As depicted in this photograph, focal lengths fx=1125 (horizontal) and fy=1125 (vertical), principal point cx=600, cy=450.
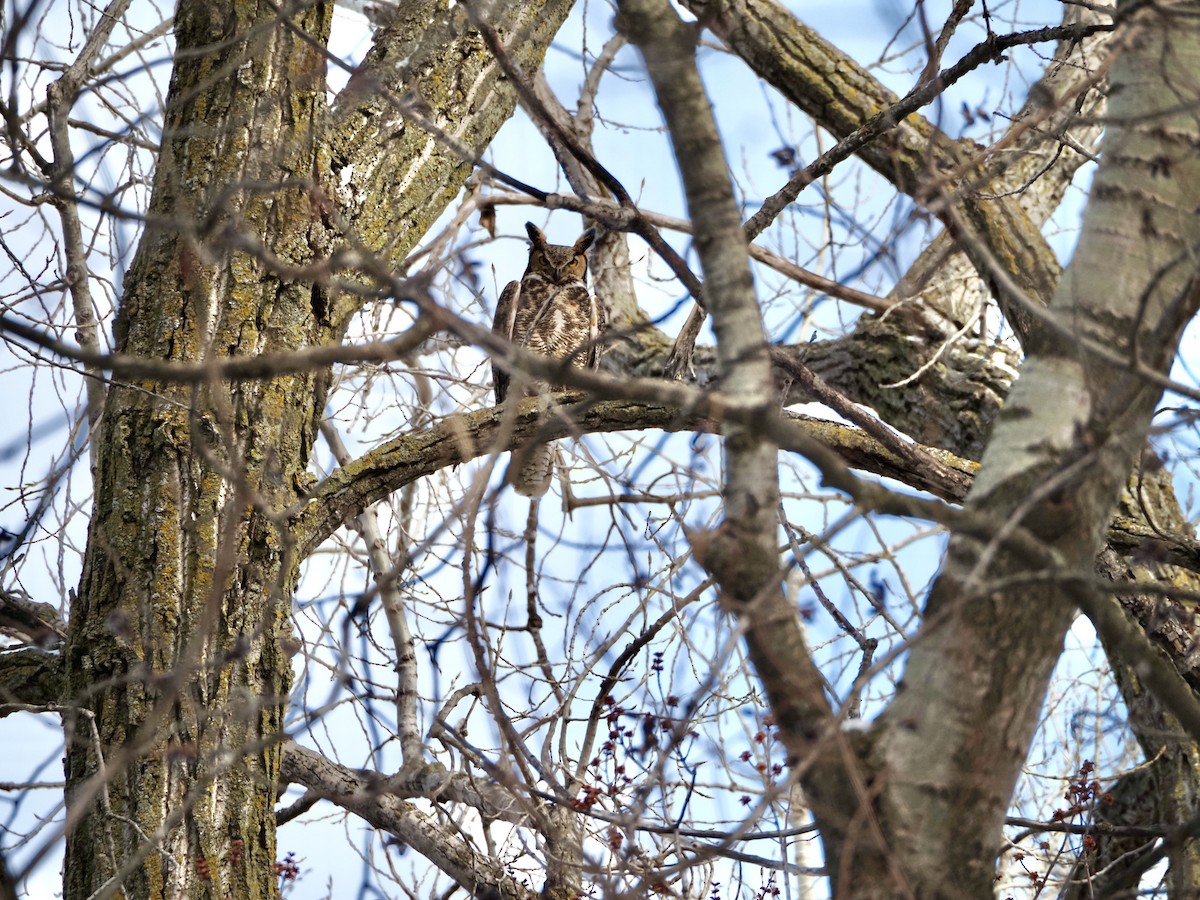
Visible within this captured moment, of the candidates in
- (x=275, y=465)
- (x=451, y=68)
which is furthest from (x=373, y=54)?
(x=275, y=465)

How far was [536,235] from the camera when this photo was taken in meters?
5.56

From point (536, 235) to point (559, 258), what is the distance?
0.19 m

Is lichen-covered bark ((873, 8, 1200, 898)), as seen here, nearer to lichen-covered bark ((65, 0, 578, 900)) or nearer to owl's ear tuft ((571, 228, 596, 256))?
lichen-covered bark ((65, 0, 578, 900))

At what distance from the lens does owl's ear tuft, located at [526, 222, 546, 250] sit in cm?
554

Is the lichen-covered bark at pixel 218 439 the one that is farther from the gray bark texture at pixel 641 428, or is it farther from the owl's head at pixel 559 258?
the owl's head at pixel 559 258

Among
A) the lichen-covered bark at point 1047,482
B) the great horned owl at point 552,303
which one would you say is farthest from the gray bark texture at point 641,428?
the great horned owl at point 552,303

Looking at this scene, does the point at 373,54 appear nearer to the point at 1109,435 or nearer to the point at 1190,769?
the point at 1109,435

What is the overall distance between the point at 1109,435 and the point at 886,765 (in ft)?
1.47

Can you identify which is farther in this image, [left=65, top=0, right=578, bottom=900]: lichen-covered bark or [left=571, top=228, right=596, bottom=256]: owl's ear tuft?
[left=571, top=228, right=596, bottom=256]: owl's ear tuft

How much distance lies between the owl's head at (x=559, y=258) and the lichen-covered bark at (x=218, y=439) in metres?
2.44

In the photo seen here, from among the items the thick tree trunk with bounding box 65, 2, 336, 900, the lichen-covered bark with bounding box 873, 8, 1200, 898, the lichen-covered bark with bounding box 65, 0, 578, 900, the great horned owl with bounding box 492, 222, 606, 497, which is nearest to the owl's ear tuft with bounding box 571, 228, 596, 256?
the great horned owl with bounding box 492, 222, 606, 497

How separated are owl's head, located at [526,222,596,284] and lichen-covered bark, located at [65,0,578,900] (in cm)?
244

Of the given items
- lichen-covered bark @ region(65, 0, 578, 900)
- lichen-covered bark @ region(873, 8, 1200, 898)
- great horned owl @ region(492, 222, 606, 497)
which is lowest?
lichen-covered bark @ region(873, 8, 1200, 898)

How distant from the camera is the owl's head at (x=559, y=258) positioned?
5466 mm
